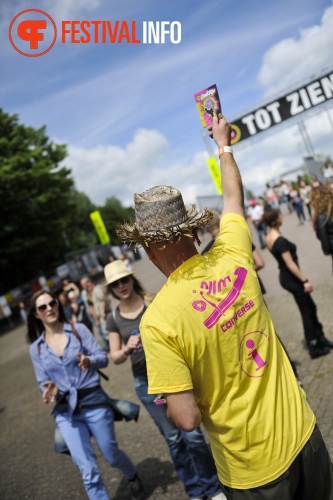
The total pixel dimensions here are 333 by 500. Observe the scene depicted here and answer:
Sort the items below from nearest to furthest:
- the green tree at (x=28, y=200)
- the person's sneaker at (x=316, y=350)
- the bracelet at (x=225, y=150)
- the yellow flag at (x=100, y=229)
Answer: the bracelet at (x=225, y=150)
the person's sneaker at (x=316, y=350)
the yellow flag at (x=100, y=229)
the green tree at (x=28, y=200)

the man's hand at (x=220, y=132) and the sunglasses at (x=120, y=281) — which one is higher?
the man's hand at (x=220, y=132)

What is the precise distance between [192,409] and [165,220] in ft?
2.52

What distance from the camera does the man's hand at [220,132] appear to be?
2412mm

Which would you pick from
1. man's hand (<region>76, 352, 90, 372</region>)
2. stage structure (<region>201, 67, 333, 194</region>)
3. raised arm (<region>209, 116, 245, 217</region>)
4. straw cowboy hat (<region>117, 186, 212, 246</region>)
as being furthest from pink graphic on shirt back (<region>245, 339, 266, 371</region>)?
stage structure (<region>201, 67, 333, 194</region>)

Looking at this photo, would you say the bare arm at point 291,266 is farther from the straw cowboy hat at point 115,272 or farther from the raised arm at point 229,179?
the raised arm at point 229,179

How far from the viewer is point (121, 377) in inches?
324

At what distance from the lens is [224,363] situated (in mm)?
1884

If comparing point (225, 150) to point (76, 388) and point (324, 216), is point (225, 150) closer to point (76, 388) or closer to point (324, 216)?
point (76, 388)

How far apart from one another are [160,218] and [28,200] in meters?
33.0

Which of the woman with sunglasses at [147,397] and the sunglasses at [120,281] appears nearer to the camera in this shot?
the woman with sunglasses at [147,397]

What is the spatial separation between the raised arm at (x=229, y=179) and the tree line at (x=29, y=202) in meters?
28.7

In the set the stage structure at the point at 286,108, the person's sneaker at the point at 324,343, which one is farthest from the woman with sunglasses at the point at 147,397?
the stage structure at the point at 286,108

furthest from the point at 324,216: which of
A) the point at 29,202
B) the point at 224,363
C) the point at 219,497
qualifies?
the point at 29,202

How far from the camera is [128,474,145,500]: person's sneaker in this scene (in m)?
4.11
